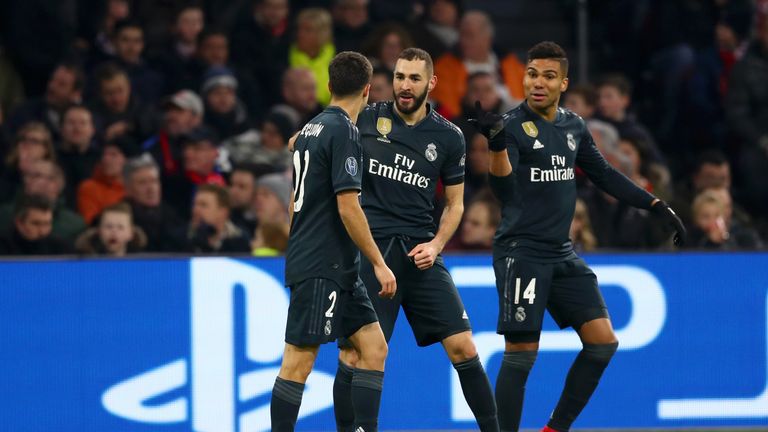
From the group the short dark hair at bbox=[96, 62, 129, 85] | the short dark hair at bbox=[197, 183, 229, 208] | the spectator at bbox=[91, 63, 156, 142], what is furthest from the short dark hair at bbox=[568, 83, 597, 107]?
the short dark hair at bbox=[96, 62, 129, 85]

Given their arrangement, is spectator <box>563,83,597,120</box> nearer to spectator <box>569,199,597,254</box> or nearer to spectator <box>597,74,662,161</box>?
spectator <box>597,74,662,161</box>

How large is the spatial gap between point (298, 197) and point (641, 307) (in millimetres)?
3517

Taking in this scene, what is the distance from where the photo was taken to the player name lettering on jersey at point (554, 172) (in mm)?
7805

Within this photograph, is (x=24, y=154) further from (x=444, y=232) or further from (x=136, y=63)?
(x=444, y=232)

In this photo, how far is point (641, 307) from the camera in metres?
9.82

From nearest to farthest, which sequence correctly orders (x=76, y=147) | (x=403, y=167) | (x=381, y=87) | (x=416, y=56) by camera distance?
(x=416, y=56) < (x=403, y=167) < (x=381, y=87) < (x=76, y=147)

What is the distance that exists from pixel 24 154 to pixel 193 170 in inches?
50.7

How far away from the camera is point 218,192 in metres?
10.7

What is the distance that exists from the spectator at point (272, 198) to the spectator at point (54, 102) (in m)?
1.79

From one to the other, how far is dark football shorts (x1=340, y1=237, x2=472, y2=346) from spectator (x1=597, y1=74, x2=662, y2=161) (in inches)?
208

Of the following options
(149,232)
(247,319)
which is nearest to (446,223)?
(247,319)

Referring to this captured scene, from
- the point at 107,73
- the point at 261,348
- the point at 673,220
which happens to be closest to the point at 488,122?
the point at 673,220

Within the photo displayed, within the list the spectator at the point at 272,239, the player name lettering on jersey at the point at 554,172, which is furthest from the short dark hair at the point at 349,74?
the spectator at the point at 272,239

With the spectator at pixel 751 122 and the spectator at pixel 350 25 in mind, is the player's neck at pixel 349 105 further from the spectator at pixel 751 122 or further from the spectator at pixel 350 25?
the spectator at pixel 751 122
